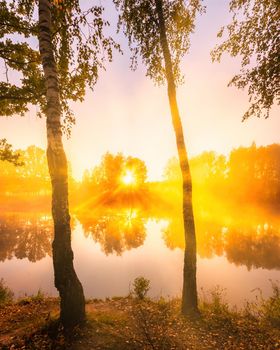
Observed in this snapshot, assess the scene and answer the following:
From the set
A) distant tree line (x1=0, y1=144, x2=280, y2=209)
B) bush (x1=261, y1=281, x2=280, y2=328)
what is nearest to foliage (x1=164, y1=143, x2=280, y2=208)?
distant tree line (x1=0, y1=144, x2=280, y2=209)

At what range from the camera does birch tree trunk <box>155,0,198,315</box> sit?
7609 mm

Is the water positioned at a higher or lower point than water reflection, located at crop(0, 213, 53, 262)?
lower

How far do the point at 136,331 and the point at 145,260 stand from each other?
41.7ft

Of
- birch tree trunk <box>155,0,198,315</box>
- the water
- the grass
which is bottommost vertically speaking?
the water

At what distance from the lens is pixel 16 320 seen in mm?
7027

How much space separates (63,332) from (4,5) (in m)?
10.3

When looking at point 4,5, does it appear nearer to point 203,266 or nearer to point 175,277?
point 175,277

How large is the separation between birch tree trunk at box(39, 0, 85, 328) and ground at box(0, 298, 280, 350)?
57cm

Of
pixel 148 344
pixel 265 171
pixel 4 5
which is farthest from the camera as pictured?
pixel 265 171

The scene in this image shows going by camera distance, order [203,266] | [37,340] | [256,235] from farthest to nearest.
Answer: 1. [256,235]
2. [203,266]
3. [37,340]

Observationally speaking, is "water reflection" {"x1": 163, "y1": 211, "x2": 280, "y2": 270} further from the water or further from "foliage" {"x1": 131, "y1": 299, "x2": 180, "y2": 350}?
→ "foliage" {"x1": 131, "y1": 299, "x2": 180, "y2": 350}

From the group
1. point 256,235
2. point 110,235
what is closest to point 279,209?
point 256,235

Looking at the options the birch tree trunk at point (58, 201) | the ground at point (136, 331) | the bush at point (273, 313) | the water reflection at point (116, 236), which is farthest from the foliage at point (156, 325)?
the water reflection at point (116, 236)

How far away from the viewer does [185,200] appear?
7.77 metres
